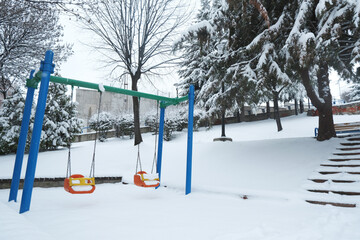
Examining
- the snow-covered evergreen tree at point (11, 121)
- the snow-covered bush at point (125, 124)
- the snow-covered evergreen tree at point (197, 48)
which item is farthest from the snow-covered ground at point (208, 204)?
the snow-covered bush at point (125, 124)

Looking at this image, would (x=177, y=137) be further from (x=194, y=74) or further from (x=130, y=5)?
(x=130, y=5)

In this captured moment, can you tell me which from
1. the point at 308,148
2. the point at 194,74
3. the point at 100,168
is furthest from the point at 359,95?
the point at 100,168

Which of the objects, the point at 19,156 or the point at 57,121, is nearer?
the point at 19,156

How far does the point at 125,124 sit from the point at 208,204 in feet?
37.9

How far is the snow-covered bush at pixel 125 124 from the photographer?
15.0m

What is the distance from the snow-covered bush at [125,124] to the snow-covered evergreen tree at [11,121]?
20.1 ft

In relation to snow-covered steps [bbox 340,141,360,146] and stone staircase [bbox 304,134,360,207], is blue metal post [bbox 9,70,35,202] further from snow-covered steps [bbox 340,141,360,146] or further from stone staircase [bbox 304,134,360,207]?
snow-covered steps [bbox 340,141,360,146]

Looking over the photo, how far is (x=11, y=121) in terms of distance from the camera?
31.9ft

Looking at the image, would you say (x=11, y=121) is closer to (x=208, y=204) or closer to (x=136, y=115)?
(x=136, y=115)

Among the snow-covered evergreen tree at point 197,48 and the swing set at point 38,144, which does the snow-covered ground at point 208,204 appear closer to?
the swing set at point 38,144

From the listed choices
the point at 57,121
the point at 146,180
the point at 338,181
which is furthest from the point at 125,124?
the point at 338,181

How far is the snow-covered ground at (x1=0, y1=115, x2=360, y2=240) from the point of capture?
2861mm

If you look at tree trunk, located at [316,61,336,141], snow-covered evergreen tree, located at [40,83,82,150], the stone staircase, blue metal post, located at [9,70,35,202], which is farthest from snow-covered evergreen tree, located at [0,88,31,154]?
tree trunk, located at [316,61,336,141]

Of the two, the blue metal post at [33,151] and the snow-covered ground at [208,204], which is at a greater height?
the blue metal post at [33,151]
